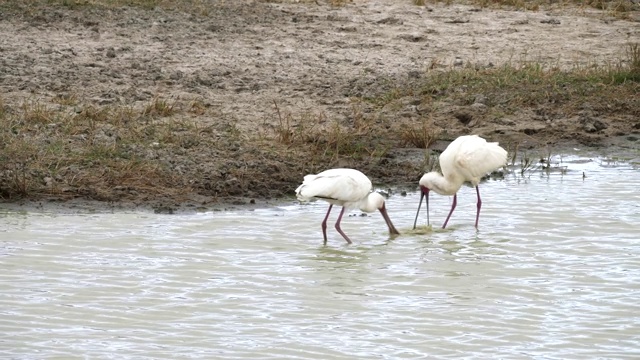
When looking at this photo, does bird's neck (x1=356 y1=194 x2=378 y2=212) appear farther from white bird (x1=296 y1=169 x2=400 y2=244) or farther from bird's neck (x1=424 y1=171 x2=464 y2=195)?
bird's neck (x1=424 y1=171 x2=464 y2=195)

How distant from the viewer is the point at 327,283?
8.27 meters

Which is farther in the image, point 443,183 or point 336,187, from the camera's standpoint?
point 443,183

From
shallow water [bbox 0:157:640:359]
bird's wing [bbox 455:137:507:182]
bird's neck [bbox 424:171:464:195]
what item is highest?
bird's wing [bbox 455:137:507:182]

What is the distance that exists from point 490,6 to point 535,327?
10991 mm

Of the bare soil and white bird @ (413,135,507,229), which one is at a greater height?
the bare soil

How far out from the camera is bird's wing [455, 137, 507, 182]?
9.96 meters

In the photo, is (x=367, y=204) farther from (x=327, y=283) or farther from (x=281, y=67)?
(x=281, y=67)

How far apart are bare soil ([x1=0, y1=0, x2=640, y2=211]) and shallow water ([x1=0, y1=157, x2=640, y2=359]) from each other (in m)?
0.86

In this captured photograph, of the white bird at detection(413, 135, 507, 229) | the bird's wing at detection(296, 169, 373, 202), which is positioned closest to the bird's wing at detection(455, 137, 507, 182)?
the white bird at detection(413, 135, 507, 229)

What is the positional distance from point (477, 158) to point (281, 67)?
4.47 metres

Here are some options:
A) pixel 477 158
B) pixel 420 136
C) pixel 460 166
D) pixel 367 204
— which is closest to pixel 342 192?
pixel 367 204

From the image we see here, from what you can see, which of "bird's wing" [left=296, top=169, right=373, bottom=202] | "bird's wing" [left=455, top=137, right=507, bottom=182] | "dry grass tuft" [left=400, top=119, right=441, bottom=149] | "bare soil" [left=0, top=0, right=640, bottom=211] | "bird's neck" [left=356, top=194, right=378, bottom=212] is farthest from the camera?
"dry grass tuft" [left=400, top=119, right=441, bottom=149]

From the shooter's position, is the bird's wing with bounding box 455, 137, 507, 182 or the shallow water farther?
the bird's wing with bounding box 455, 137, 507, 182

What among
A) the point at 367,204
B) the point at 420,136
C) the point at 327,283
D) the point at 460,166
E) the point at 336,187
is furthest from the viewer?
the point at 420,136
